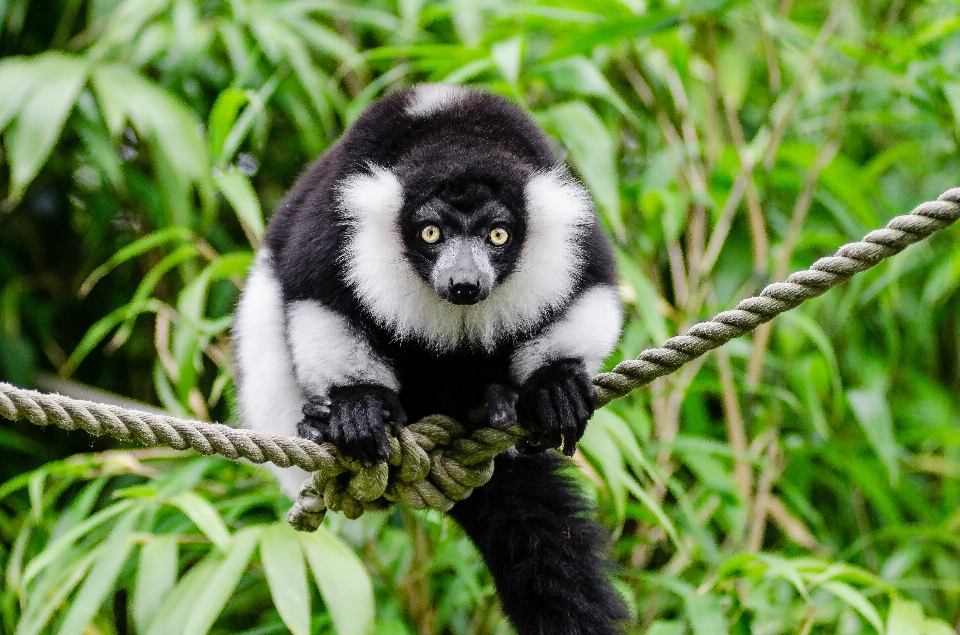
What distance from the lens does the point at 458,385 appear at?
7.94ft

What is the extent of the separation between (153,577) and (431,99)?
1537 millimetres

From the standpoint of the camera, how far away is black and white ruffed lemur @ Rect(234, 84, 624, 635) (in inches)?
89.6

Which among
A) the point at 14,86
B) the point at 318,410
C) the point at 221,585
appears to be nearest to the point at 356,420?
the point at 318,410

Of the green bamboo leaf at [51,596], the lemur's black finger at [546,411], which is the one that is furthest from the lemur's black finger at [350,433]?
the green bamboo leaf at [51,596]

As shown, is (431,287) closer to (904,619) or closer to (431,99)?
(431,99)

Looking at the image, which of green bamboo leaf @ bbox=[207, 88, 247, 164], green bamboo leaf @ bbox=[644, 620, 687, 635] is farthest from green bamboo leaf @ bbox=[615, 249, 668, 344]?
green bamboo leaf @ bbox=[207, 88, 247, 164]

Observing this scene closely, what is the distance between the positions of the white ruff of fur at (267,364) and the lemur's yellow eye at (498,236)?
0.64 m

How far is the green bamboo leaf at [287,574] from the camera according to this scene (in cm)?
238

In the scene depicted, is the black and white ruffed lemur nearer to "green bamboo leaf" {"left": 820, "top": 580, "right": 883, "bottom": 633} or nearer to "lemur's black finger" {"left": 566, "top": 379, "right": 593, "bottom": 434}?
"lemur's black finger" {"left": 566, "top": 379, "right": 593, "bottom": 434}

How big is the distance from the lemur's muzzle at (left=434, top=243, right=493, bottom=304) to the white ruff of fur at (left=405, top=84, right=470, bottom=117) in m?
0.48

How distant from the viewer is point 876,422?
337cm

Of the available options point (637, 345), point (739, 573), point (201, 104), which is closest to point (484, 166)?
point (637, 345)

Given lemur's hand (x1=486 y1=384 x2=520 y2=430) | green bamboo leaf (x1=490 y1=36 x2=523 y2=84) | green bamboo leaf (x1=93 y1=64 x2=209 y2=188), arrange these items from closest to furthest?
lemur's hand (x1=486 y1=384 x2=520 y2=430)
green bamboo leaf (x1=490 y1=36 x2=523 y2=84)
green bamboo leaf (x1=93 y1=64 x2=209 y2=188)

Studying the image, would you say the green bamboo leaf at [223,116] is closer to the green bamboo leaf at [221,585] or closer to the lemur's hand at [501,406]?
the green bamboo leaf at [221,585]
